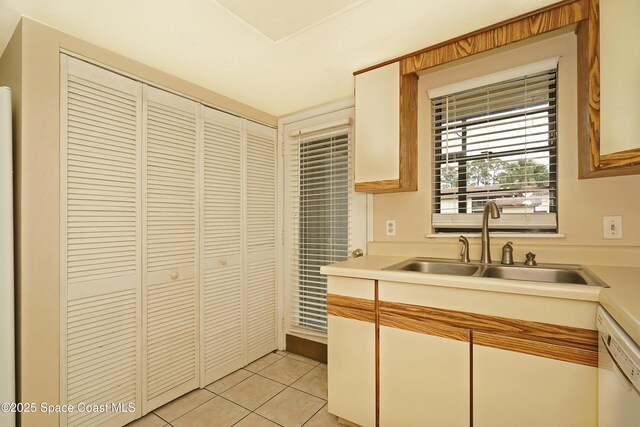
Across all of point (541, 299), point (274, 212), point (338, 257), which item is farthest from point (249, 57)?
point (541, 299)

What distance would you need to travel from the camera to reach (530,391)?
47.3 inches

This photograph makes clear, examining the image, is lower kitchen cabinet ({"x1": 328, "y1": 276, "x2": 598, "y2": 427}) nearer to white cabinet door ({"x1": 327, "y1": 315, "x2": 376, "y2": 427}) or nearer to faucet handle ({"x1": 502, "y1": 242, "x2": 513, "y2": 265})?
white cabinet door ({"x1": 327, "y1": 315, "x2": 376, "y2": 427})

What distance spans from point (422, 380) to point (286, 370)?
1391 mm

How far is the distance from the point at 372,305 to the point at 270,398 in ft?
3.72

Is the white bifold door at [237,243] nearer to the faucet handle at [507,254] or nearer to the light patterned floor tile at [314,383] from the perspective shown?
the light patterned floor tile at [314,383]

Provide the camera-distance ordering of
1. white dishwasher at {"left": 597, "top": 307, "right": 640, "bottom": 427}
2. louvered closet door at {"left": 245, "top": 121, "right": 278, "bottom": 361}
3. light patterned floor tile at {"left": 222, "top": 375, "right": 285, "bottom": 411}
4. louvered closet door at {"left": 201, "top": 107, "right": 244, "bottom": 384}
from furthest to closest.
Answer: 1. louvered closet door at {"left": 245, "top": 121, "right": 278, "bottom": 361}
2. louvered closet door at {"left": 201, "top": 107, "right": 244, "bottom": 384}
3. light patterned floor tile at {"left": 222, "top": 375, "right": 285, "bottom": 411}
4. white dishwasher at {"left": 597, "top": 307, "right": 640, "bottom": 427}

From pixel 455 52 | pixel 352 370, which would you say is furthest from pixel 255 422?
pixel 455 52

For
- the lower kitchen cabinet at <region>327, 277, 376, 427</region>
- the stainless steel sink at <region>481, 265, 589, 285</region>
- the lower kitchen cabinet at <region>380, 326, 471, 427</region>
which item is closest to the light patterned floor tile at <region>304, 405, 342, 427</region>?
the lower kitchen cabinet at <region>327, 277, 376, 427</region>

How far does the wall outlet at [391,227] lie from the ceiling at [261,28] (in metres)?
1.15

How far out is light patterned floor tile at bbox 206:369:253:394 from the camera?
2.19m

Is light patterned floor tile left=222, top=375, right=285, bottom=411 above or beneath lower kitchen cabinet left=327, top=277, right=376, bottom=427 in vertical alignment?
beneath

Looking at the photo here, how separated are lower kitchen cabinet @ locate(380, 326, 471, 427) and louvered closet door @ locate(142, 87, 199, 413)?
4.68ft

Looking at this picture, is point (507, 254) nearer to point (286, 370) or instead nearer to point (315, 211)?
point (315, 211)

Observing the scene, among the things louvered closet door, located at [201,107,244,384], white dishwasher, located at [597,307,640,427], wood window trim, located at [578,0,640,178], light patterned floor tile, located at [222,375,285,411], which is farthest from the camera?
louvered closet door, located at [201,107,244,384]
